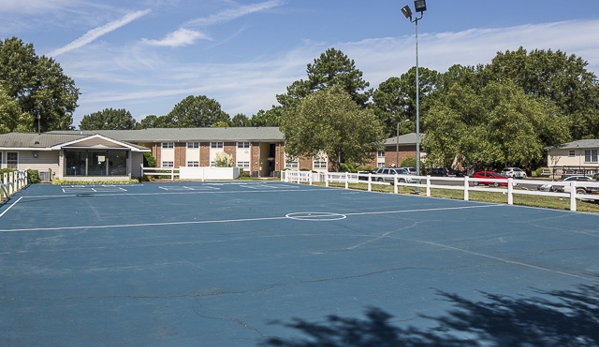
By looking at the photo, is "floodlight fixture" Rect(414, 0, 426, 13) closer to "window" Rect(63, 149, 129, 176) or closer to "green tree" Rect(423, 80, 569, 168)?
"green tree" Rect(423, 80, 569, 168)

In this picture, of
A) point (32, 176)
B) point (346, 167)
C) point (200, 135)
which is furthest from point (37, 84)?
point (346, 167)

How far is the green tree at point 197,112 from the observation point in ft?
400

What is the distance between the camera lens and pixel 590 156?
59438 mm

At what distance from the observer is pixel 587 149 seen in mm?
59750

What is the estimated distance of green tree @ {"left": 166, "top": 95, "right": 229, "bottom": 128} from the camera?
122m

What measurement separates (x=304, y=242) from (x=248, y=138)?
173 ft

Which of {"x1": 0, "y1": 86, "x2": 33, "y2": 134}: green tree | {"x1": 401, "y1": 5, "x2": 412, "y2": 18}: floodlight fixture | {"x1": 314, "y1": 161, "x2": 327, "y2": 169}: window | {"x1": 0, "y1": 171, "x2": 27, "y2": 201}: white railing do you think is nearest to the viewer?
{"x1": 0, "y1": 171, "x2": 27, "y2": 201}: white railing

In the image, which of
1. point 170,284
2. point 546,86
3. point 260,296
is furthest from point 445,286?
point 546,86

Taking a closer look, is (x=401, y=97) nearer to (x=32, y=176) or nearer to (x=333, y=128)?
(x=333, y=128)

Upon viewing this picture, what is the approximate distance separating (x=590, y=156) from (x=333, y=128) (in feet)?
116

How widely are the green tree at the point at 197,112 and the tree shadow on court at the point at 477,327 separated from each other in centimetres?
11870

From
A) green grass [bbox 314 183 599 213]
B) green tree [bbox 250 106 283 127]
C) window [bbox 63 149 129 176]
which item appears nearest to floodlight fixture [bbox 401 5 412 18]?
green grass [bbox 314 183 599 213]

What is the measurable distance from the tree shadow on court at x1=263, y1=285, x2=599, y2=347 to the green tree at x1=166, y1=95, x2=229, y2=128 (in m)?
119

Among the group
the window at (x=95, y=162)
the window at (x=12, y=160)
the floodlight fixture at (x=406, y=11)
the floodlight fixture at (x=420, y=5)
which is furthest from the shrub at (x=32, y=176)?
the floodlight fixture at (x=420, y=5)
